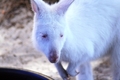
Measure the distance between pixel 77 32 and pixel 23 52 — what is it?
1761 millimetres

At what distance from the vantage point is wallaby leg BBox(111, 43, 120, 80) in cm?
288

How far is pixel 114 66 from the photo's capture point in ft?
9.80

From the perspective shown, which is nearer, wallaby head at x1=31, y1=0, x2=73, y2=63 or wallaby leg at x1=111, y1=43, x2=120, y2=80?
wallaby head at x1=31, y1=0, x2=73, y2=63

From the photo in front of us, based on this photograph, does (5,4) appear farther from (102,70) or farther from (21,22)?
(102,70)

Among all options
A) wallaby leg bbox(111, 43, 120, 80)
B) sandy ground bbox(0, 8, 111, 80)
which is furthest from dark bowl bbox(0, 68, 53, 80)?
sandy ground bbox(0, 8, 111, 80)

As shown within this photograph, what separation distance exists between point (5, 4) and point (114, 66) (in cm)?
271

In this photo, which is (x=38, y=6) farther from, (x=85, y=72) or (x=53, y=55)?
(x=85, y=72)

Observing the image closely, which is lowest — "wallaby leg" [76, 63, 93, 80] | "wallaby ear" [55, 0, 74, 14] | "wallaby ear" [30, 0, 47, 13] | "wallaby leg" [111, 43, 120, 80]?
"wallaby leg" [76, 63, 93, 80]

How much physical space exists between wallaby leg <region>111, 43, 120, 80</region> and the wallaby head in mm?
601

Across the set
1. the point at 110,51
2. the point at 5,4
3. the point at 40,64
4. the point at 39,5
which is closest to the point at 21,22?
the point at 5,4

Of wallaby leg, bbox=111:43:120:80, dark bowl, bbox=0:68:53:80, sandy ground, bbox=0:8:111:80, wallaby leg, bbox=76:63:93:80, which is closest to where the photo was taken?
dark bowl, bbox=0:68:53:80

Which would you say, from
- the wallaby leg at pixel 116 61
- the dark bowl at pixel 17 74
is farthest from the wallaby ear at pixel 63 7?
the wallaby leg at pixel 116 61

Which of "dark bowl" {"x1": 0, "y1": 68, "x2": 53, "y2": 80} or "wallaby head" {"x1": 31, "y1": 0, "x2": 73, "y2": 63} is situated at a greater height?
"wallaby head" {"x1": 31, "y1": 0, "x2": 73, "y2": 63}

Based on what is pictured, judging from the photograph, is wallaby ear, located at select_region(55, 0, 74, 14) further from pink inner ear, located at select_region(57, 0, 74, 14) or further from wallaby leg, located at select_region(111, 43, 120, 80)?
wallaby leg, located at select_region(111, 43, 120, 80)
